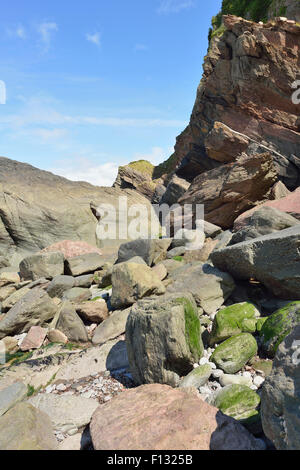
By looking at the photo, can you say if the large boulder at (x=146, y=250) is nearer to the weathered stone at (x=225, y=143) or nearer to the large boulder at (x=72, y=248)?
the large boulder at (x=72, y=248)

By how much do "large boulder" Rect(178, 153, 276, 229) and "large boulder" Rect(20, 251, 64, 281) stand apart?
854 cm

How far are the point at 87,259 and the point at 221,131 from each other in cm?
1279

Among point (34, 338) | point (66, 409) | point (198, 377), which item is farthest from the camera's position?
point (34, 338)

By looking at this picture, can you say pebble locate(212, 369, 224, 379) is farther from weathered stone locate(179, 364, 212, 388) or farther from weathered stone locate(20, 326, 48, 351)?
weathered stone locate(20, 326, 48, 351)

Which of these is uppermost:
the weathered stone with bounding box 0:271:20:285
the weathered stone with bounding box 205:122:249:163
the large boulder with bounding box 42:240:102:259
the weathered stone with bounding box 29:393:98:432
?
the weathered stone with bounding box 205:122:249:163

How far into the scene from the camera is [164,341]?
5059 mm

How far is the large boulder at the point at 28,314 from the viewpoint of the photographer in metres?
8.62

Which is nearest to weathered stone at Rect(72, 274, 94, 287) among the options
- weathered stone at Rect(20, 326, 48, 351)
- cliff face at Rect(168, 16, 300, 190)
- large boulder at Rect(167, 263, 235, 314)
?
weathered stone at Rect(20, 326, 48, 351)

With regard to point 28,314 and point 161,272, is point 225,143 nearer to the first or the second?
point 161,272

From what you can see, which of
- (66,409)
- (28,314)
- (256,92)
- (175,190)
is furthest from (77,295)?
(256,92)

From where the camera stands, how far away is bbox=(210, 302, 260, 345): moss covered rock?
20.0ft

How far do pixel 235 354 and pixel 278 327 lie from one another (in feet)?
3.01
